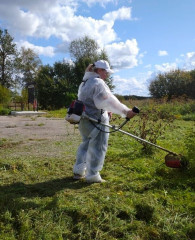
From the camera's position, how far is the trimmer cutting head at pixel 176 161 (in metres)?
4.43

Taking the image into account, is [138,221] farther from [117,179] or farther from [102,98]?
[102,98]

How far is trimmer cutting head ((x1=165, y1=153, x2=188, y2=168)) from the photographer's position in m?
4.43

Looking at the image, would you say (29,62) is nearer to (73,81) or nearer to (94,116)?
(73,81)

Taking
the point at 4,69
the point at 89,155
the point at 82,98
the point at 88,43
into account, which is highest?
the point at 88,43

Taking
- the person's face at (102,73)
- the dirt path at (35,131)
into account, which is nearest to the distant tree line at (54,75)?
the dirt path at (35,131)

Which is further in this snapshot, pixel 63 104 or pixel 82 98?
pixel 63 104

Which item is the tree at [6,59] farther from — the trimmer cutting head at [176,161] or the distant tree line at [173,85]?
the trimmer cutting head at [176,161]

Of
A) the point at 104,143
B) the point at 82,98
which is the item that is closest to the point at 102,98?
the point at 82,98

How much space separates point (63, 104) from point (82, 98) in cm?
2569

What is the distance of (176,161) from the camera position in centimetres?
441

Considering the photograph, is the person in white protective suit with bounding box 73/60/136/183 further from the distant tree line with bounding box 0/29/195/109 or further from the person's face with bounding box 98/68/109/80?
the distant tree line with bounding box 0/29/195/109

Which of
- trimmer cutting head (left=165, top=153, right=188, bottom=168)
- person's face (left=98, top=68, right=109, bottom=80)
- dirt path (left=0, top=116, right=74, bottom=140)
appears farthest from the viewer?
dirt path (left=0, top=116, right=74, bottom=140)

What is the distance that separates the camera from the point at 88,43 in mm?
38250

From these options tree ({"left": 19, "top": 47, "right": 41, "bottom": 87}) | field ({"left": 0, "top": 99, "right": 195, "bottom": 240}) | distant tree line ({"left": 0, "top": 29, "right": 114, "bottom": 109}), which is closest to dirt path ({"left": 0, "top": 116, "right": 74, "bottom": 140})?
field ({"left": 0, "top": 99, "right": 195, "bottom": 240})
